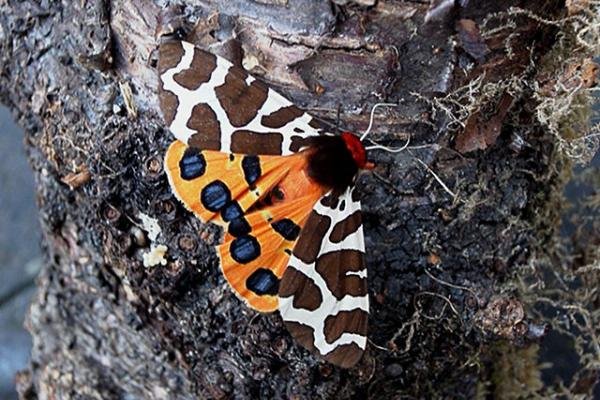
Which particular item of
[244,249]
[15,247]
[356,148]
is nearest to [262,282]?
[244,249]

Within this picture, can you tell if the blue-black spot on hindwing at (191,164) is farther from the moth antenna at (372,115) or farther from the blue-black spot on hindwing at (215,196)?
the moth antenna at (372,115)

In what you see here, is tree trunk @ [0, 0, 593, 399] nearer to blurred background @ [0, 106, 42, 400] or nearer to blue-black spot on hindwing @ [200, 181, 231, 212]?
blue-black spot on hindwing @ [200, 181, 231, 212]

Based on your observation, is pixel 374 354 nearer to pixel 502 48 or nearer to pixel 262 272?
pixel 262 272

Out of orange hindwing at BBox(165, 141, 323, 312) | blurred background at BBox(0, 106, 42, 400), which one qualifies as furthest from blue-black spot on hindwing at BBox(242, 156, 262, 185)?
blurred background at BBox(0, 106, 42, 400)

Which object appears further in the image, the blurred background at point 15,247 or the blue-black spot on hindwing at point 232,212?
the blurred background at point 15,247

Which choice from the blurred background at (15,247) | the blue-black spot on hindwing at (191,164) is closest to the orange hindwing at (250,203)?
the blue-black spot on hindwing at (191,164)

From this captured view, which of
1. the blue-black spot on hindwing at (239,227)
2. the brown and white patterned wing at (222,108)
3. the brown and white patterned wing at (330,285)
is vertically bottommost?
the brown and white patterned wing at (330,285)
